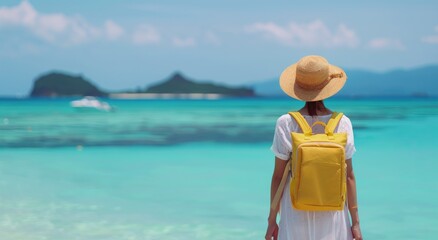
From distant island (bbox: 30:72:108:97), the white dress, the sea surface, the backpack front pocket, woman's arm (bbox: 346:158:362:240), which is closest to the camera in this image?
the backpack front pocket

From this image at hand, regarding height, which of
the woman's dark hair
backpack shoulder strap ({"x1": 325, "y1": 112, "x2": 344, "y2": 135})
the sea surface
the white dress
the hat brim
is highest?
the hat brim

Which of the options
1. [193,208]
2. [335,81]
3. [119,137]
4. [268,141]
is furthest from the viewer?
[119,137]

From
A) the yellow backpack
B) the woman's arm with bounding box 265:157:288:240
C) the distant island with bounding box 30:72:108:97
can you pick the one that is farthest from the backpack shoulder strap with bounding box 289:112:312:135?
the distant island with bounding box 30:72:108:97

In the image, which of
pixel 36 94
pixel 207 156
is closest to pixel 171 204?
pixel 207 156

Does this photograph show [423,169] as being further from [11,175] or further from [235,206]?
[11,175]

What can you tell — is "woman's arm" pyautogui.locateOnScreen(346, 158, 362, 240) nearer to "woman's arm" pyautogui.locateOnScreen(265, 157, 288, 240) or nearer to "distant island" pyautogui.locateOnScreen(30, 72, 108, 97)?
"woman's arm" pyautogui.locateOnScreen(265, 157, 288, 240)

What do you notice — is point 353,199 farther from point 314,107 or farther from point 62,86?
point 62,86

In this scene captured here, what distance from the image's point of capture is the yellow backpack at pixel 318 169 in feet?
8.76

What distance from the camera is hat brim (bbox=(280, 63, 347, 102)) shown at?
2.80 m

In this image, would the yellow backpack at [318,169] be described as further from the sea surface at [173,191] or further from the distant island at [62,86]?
the distant island at [62,86]

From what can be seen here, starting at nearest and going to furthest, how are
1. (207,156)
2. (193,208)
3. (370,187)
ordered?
(193,208) < (370,187) < (207,156)

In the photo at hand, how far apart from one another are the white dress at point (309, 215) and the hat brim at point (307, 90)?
0.26 feet

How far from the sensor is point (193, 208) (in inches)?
296

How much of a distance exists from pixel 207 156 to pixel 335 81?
36.4ft
